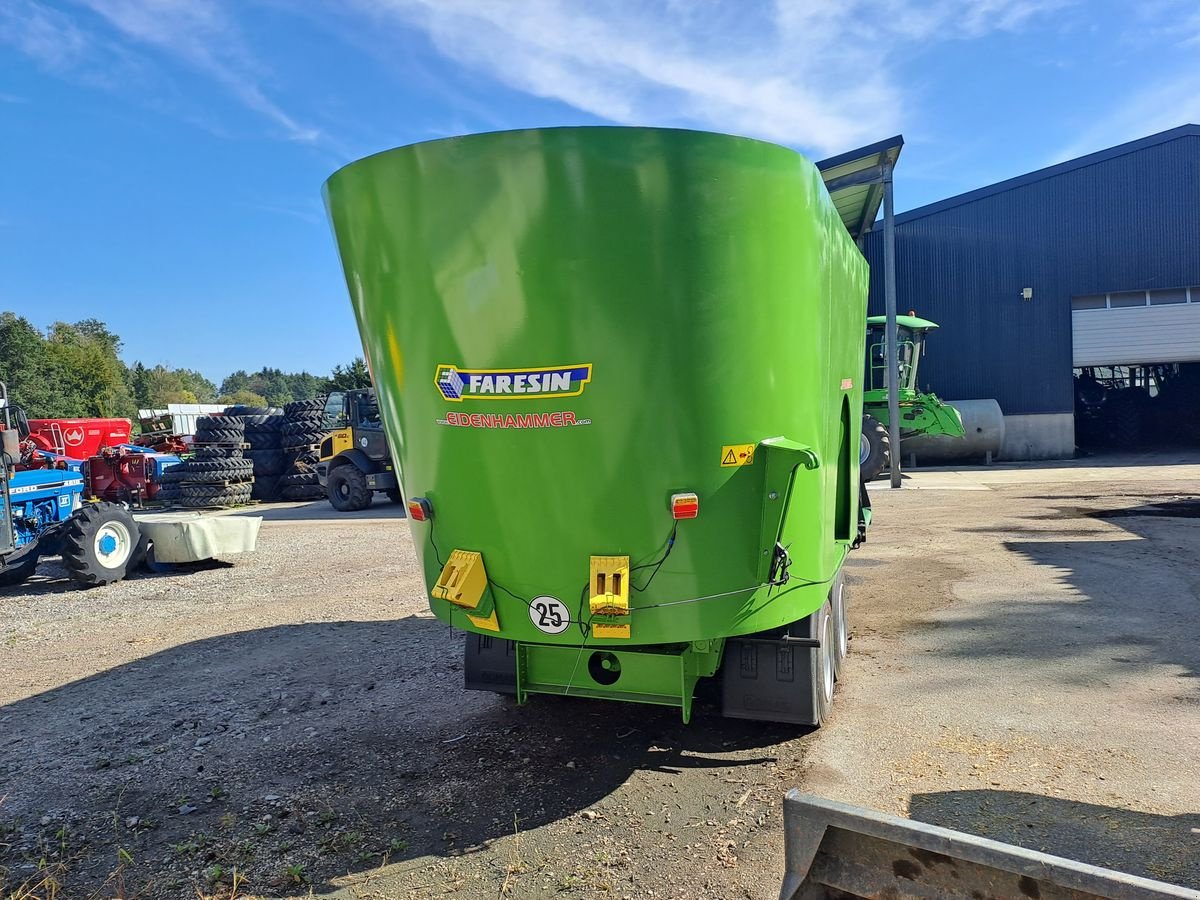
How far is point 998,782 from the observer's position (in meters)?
3.59

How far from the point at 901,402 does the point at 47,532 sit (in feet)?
53.9

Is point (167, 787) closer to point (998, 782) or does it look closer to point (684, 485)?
point (684, 485)

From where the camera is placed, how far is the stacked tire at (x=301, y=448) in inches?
781

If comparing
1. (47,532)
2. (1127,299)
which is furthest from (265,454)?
(1127,299)

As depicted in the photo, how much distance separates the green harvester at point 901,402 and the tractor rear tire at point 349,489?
1011 cm

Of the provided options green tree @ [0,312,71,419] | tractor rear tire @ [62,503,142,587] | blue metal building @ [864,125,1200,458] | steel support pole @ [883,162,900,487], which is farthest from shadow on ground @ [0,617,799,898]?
green tree @ [0,312,71,419]

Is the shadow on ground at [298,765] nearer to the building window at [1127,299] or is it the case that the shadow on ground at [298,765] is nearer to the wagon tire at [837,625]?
the wagon tire at [837,625]

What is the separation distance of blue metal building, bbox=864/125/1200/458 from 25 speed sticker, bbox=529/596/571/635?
2207 centimetres

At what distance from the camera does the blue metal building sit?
22.0 meters

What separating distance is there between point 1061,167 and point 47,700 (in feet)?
84.7

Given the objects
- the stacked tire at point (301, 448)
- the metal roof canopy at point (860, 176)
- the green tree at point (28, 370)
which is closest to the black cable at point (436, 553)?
the metal roof canopy at point (860, 176)

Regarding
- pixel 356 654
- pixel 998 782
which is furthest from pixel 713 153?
pixel 356 654

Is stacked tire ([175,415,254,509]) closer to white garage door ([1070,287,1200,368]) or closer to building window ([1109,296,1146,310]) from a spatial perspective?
white garage door ([1070,287,1200,368])

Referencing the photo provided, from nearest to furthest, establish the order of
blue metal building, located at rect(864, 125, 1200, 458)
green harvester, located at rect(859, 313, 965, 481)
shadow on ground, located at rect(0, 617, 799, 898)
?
shadow on ground, located at rect(0, 617, 799, 898)
green harvester, located at rect(859, 313, 965, 481)
blue metal building, located at rect(864, 125, 1200, 458)
